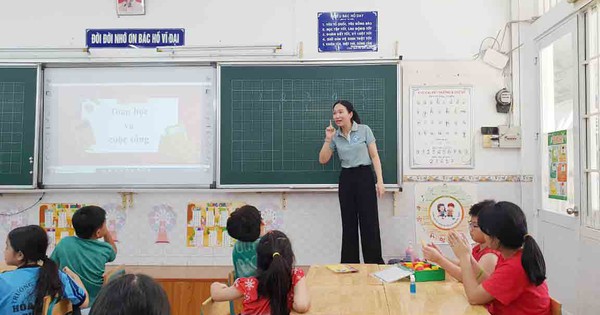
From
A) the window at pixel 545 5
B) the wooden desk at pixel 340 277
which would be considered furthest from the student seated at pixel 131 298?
the window at pixel 545 5

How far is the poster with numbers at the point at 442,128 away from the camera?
3.74 metres

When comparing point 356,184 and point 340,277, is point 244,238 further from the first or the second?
point 356,184

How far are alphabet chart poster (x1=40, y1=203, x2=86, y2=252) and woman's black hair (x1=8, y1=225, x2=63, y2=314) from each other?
6.63ft

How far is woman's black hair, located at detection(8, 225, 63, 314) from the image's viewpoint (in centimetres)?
180

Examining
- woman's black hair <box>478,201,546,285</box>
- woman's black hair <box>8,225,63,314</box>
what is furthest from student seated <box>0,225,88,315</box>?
woman's black hair <box>478,201,546,285</box>

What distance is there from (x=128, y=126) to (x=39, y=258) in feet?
6.61

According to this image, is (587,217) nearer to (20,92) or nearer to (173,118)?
(173,118)

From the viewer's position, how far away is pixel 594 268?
285cm

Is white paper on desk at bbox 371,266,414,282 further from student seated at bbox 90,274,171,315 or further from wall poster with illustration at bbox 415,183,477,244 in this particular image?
wall poster with illustration at bbox 415,183,477,244

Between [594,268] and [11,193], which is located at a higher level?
[11,193]

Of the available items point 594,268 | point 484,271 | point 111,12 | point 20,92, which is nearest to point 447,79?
point 594,268

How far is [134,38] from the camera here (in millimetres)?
3918

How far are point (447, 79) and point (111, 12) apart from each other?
286 cm

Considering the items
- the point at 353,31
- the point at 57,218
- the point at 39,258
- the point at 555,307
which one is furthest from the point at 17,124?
the point at 555,307
